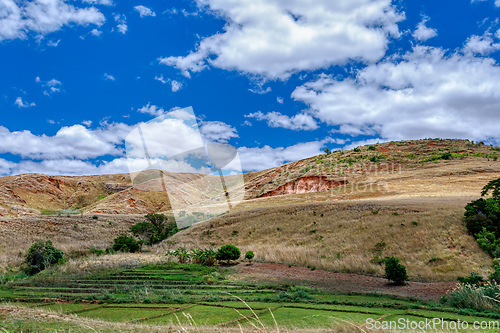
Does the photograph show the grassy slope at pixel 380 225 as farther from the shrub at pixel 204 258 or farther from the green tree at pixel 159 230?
the shrub at pixel 204 258

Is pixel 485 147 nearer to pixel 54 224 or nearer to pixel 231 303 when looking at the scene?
pixel 231 303

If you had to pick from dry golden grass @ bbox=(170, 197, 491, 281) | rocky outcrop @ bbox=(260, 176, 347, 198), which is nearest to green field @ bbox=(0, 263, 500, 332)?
dry golden grass @ bbox=(170, 197, 491, 281)

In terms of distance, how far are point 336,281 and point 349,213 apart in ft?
37.7

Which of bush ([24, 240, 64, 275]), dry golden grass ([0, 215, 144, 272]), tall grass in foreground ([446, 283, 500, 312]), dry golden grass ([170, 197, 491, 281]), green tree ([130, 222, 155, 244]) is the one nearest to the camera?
tall grass in foreground ([446, 283, 500, 312])

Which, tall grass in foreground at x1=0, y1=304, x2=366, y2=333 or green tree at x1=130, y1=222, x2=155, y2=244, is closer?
tall grass in foreground at x1=0, y1=304, x2=366, y2=333

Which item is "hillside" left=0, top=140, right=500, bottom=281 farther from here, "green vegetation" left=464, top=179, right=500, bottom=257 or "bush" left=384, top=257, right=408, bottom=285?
"bush" left=384, top=257, right=408, bottom=285

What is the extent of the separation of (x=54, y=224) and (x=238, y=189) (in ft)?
108

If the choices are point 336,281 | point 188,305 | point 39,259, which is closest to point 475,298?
point 336,281

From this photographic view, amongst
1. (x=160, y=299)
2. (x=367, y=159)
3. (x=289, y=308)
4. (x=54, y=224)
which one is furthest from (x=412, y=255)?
(x=367, y=159)

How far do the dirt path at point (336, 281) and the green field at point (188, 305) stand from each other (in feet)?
3.67

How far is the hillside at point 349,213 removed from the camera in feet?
50.1

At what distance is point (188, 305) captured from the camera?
800cm

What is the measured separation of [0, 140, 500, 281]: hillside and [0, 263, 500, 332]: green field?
19.4 ft

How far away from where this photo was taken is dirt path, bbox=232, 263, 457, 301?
10.3 meters
